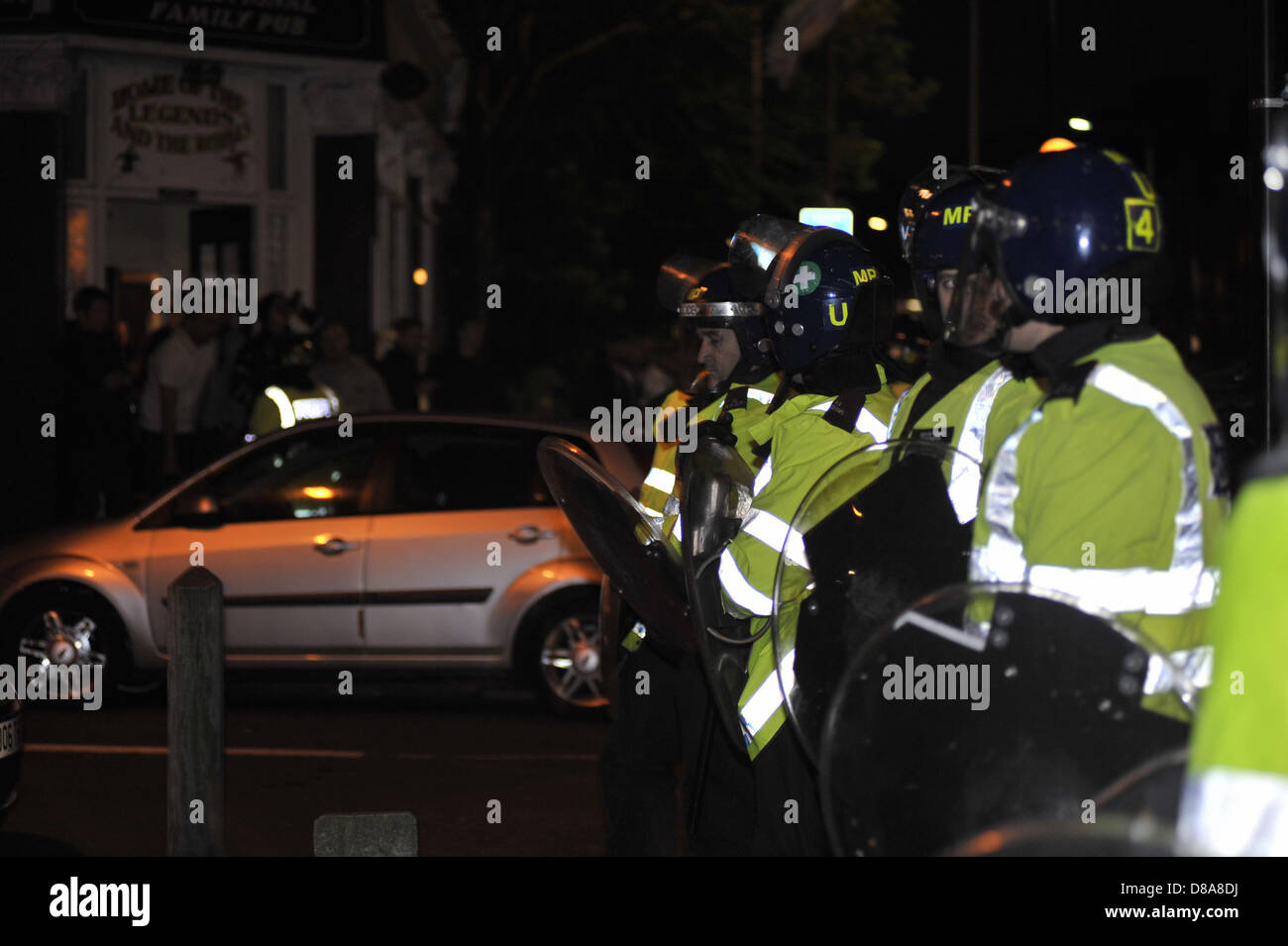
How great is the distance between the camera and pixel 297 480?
30.8ft

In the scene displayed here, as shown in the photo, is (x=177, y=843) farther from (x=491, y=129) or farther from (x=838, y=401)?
(x=491, y=129)

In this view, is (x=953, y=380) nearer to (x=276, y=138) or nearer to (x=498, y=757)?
(x=498, y=757)

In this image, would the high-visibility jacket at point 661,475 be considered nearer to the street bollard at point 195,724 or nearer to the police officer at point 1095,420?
the street bollard at point 195,724

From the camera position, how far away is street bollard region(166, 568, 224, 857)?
5180 mm

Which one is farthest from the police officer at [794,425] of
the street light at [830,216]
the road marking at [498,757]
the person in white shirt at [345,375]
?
the person in white shirt at [345,375]

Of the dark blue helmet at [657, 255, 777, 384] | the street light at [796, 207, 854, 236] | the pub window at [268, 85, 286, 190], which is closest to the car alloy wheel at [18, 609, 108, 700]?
the street light at [796, 207, 854, 236]

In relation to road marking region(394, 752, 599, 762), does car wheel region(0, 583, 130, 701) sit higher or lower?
higher

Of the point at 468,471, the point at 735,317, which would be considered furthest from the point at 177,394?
the point at 735,317

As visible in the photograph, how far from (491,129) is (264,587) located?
16181 mm

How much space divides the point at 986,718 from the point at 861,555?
823mm

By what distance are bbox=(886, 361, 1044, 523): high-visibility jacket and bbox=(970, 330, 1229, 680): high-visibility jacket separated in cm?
14

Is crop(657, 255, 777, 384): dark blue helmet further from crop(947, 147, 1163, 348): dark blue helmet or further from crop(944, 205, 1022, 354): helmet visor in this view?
crop(947, 147, 1163, 348): dark blue helmet

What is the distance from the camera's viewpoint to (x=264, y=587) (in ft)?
30.3
